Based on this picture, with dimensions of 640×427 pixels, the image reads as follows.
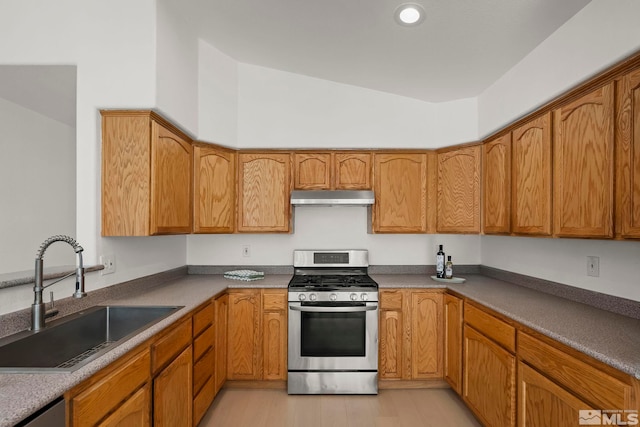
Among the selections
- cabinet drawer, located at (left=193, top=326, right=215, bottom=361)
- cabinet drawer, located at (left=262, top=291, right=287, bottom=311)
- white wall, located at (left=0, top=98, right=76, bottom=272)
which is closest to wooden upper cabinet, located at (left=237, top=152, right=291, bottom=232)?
cabinet drawer, located at (left=262, top=291, right=287, bottom=311)

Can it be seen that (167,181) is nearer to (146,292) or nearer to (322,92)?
(146,292)

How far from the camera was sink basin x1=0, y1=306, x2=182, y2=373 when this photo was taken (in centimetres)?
135

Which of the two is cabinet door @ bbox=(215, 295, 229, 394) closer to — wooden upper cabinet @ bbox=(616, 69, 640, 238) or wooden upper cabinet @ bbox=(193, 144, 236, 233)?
wooden upper cabinet @ bbox=(193, 144, 236, 233)

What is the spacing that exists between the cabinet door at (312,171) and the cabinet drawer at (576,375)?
6.37 ft

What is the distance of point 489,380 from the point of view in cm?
212

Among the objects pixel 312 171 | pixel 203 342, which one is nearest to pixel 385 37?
pixel 312 171

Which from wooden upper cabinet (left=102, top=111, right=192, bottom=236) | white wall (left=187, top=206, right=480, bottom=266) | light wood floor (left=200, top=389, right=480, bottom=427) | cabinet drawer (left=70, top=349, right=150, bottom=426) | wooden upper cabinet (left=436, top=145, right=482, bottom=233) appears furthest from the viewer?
white wall (left=187, top=206, right=480, bottom=266)

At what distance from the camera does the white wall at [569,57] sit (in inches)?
62.4

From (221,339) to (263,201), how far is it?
1.21 m

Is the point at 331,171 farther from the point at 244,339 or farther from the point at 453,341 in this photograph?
the point at 453,341

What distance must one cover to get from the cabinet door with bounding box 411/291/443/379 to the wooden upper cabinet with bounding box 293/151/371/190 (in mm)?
1132

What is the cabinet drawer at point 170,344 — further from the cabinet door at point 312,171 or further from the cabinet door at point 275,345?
the cabinet door at point 312,171

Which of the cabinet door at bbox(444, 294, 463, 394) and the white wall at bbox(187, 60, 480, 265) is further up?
the white wall at bbox(187, 60, 480, 265)

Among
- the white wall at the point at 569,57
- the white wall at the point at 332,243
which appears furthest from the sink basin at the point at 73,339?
the white wall at the point at 569,57
